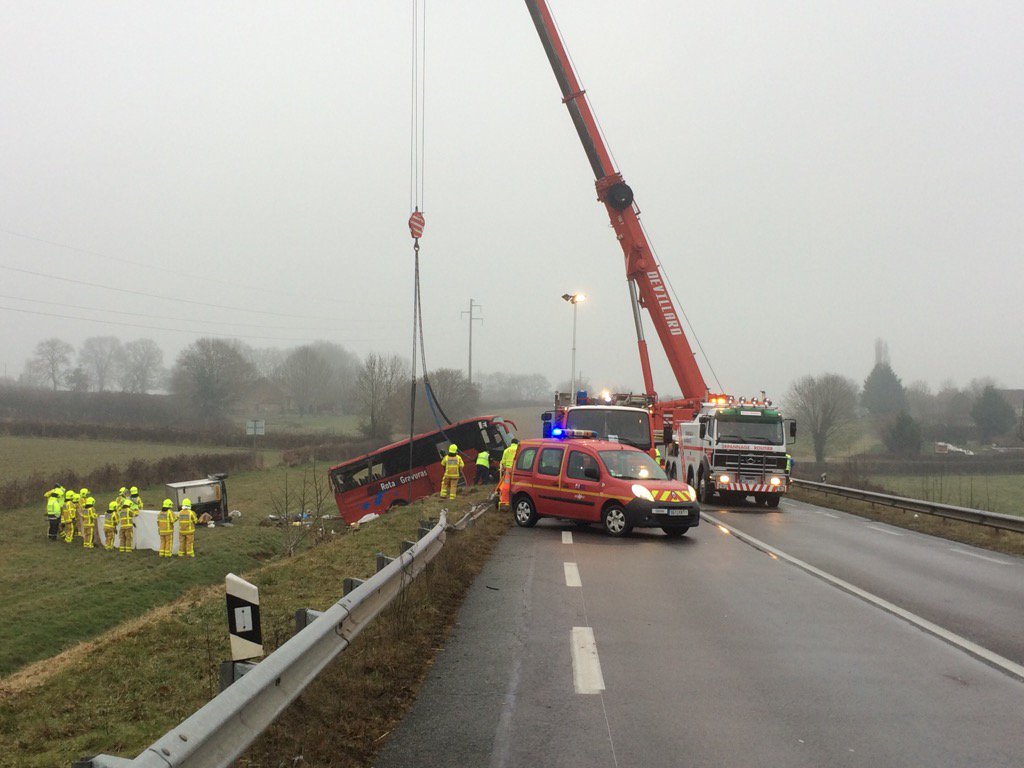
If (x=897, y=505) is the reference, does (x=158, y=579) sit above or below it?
below

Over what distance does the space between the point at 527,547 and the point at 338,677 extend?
8.17m

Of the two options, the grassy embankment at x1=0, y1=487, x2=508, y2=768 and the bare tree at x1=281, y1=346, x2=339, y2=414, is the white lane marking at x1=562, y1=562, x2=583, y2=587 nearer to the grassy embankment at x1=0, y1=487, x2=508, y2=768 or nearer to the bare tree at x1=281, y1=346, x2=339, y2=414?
the grassy embankment at x1=0, y1=487, x2=508, y2=768

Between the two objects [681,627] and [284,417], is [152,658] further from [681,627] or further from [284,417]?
[284,417]

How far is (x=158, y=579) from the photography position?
2181 centimetres

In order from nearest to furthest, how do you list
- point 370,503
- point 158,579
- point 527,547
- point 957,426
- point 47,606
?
point 527,547 < point 47,606 < point 158,579 < point 370,503 < point 957,426

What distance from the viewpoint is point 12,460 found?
44.4 metres

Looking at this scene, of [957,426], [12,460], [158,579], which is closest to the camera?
[158,579]

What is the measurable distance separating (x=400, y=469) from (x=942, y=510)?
19.6 m

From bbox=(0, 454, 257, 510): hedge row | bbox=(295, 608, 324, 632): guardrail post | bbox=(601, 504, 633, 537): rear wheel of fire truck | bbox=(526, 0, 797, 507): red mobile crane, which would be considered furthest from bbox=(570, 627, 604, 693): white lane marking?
bbox=(0, 454, 257, 510): hedge row

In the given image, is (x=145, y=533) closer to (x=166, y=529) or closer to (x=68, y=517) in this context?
(x=166, y=529)

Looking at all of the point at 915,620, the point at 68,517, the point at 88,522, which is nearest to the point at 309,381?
the point at 68,517

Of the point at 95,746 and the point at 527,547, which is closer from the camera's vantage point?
the point at 95,746

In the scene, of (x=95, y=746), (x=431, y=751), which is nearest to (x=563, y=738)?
(x=431, y=751)

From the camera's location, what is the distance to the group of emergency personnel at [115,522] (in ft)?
81.4
